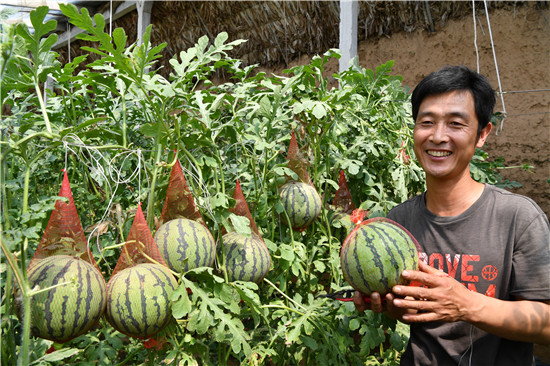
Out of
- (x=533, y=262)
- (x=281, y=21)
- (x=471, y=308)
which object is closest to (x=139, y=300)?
(x=471, y=308)

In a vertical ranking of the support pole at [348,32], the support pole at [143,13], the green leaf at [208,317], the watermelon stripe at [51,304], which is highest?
the support pole at [143,13]

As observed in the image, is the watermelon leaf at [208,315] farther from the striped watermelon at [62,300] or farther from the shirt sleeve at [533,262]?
the shirt sleeve at [533,262]

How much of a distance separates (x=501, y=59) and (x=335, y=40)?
7.99 feet

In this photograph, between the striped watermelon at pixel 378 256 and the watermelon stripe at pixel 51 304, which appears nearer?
the watermelon stripe at pixel 51 304

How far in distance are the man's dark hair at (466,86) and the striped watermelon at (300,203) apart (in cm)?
98

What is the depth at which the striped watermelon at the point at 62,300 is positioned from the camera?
154 centimetres

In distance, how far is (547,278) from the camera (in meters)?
1.71

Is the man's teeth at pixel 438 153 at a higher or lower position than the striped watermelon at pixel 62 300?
higher

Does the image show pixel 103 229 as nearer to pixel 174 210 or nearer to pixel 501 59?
pixel 174 210

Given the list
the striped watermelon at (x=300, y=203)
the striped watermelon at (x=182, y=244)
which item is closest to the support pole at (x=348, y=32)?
the striped watermelon at (x=300, y=203)

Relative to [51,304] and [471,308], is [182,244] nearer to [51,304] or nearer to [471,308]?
[51,304]

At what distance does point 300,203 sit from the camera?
2686 millimetres

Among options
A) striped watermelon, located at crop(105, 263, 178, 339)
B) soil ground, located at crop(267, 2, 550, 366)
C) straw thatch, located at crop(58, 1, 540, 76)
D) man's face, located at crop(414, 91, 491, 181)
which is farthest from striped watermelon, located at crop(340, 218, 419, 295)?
straw thatch, located at crop(58, 1, 540, 76)

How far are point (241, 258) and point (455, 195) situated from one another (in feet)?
3.18
